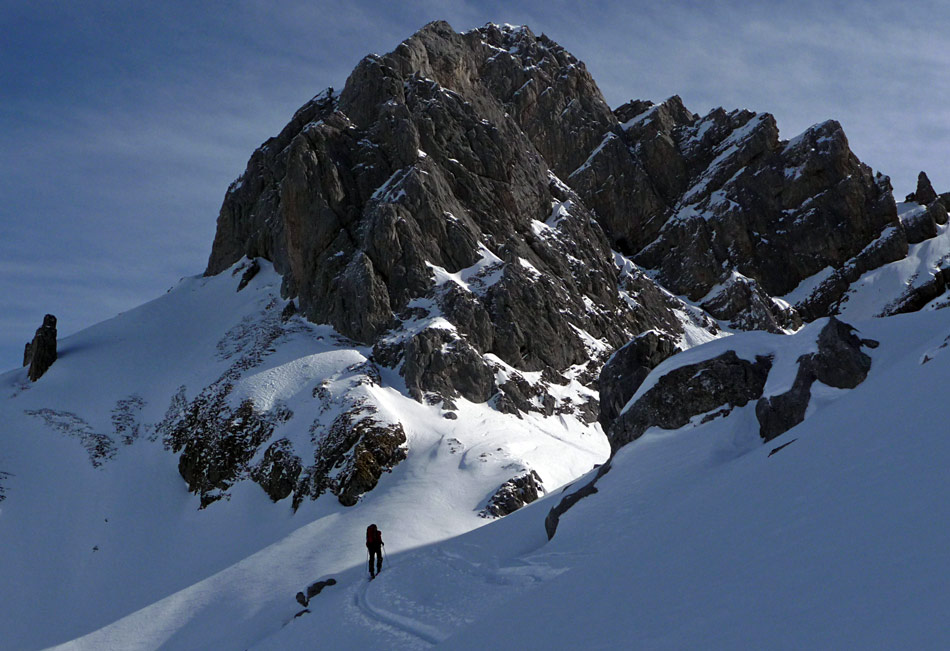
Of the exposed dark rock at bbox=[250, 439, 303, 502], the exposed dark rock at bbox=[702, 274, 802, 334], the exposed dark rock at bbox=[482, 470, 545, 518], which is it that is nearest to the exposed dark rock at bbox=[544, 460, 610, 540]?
the exposed dark rock at bbox=[482, 470, 545, 518]

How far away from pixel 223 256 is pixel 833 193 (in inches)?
2633

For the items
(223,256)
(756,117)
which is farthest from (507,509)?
(756,117)

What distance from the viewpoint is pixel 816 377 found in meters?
19.5

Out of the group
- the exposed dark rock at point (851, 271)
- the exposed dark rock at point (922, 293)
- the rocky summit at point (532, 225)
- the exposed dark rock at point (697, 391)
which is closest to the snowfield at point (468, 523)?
the exposed dark rock at point (697, 391)

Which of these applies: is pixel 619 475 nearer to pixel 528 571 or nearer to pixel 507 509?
pixel 528 571

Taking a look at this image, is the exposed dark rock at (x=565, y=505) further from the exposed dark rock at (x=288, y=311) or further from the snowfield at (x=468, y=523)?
the exposed dark rock at (x=288, y=311)

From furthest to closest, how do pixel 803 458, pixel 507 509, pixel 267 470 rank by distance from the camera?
pixel 267 470
pixel 507 509
pixel 803 458

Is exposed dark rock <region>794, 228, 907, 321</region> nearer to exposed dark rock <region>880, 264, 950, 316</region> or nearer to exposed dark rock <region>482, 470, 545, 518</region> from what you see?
exposed dark rock <region>880, 264, 950, 316</region>

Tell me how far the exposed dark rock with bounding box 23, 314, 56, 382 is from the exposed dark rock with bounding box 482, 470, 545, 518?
116ft

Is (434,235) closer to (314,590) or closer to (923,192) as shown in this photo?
(314,590)

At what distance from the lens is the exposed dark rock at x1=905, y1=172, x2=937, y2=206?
275 feet

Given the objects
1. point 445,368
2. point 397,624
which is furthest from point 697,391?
point 445,368

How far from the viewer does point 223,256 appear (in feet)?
230

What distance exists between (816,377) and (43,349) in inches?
2062
